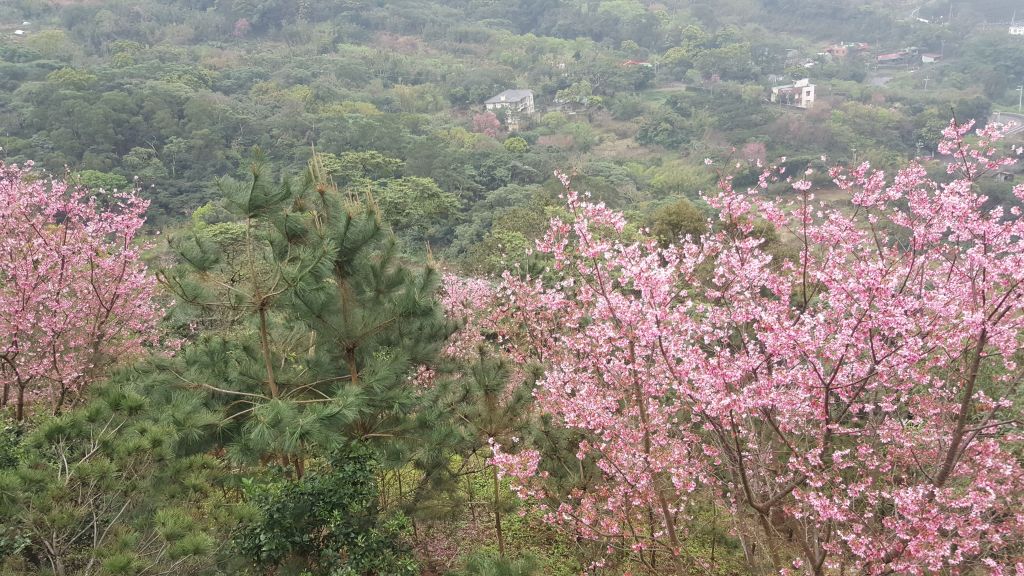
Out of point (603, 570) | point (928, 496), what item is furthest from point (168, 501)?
point (928, 496)

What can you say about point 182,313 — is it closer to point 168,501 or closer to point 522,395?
point 168,501

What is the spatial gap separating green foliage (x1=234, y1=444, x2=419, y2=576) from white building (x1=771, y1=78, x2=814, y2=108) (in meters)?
52.1

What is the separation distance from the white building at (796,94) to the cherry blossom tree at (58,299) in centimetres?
5083

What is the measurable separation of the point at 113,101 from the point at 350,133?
33.3 feet

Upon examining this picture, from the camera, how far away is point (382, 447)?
451 cm

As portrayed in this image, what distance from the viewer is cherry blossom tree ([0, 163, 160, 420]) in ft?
19.8

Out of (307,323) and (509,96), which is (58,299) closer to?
(307,323)

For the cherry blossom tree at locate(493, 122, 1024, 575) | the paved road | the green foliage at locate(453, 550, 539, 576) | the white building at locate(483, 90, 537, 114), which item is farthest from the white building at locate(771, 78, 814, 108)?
the green foliage at locate(453, 550, 539, 576)

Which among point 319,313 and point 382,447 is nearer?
point 319,313

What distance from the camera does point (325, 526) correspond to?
3.96 m

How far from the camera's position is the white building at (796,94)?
48844mm

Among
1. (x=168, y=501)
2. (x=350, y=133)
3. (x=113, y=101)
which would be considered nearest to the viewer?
(x=168, y=501)

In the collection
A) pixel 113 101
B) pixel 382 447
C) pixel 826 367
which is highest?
pixel 826 367

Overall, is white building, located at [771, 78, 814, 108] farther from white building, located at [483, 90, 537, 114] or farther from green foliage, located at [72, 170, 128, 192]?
green foliage, located at [72, 170, 128, 192]
